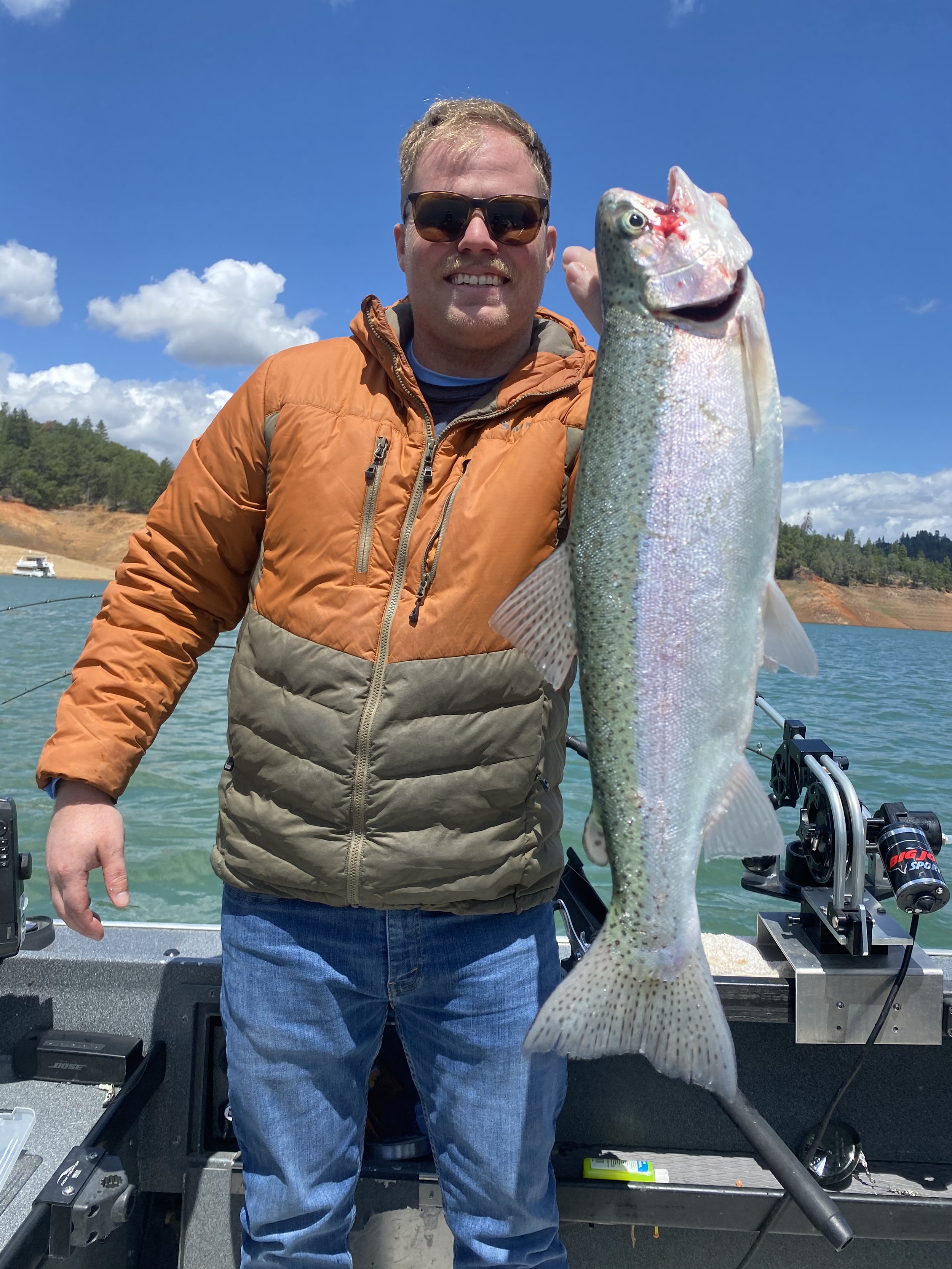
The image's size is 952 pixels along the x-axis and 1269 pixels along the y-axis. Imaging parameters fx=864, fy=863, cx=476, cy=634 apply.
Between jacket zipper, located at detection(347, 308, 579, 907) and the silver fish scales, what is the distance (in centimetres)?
34

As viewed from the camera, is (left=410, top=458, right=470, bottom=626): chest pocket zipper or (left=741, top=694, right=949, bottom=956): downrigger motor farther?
(left=741, top=694, right=949, bottom=956): downrigger motor

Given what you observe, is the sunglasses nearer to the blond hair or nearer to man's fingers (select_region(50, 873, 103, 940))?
the blond hair

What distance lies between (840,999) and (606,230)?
2.24 m

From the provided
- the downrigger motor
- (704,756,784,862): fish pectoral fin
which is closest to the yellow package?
the downrigger motor

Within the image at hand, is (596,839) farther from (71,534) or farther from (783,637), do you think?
(71,534)

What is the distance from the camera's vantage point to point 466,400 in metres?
2.17

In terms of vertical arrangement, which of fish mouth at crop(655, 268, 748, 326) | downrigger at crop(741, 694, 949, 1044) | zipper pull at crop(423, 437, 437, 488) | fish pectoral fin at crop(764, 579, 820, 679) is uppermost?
fish mouth at crop(655, 268, 748, 326)

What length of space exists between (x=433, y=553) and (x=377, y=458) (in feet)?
0.90

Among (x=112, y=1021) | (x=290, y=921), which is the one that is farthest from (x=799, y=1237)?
(x=112, y=1021)

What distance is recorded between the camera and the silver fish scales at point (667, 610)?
1581 mm

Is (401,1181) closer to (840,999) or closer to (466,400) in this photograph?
(840,999)

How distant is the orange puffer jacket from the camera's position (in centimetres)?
193

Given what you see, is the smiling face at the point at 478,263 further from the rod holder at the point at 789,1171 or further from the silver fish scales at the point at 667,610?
the rod holder at the point at 789,1171

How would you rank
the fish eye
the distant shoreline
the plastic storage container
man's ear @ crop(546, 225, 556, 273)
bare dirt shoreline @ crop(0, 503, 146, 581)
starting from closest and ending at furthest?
the fish eye
man's ear @ crop(546, 225, 556, 273)
the plastic storage container
the distant shoreline
bare dirt shoreline @ crop(0, 503, 146, 581)
